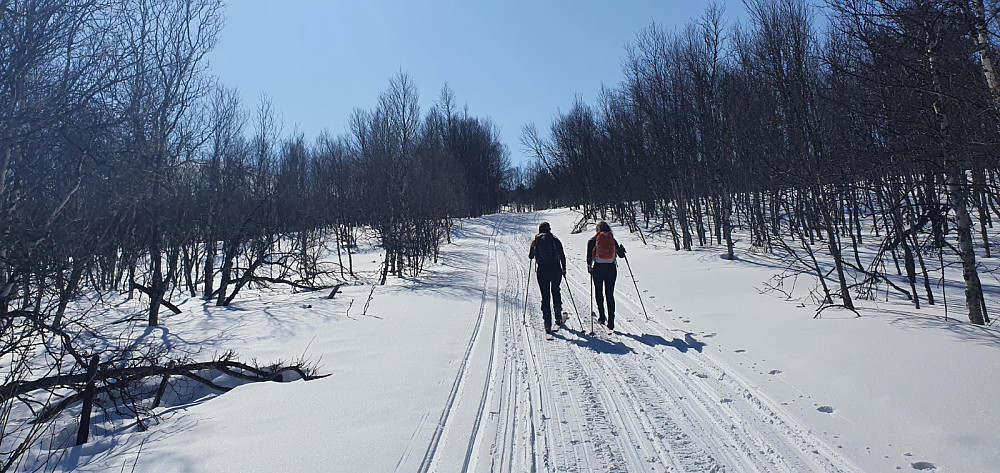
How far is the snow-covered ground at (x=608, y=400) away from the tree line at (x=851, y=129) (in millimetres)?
1591

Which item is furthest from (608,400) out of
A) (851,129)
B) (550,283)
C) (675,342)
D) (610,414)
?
(851,129)

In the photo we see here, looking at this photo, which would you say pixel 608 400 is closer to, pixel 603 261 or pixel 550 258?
pixel 550 258

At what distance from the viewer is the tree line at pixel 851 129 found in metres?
5.46

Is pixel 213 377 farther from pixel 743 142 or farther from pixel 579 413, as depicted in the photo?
pixel 743 142

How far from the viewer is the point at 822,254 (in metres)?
16.7

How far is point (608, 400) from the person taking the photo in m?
4.99

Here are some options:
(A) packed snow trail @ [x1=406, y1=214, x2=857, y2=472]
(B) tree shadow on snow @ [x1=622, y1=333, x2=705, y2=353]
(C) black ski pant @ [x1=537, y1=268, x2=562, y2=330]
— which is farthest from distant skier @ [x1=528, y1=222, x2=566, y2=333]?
(B) tree shadow on snow @ [x1=622, y1=333, x2=705, y2=353]

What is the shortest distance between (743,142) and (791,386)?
1188 cm

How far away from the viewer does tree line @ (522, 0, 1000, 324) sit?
17.9 feet

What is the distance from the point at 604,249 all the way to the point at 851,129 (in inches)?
196

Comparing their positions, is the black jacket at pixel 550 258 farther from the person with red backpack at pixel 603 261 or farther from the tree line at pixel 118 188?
the tree line at pixel 118 188

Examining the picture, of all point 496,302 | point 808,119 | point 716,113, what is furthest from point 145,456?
point 716,113

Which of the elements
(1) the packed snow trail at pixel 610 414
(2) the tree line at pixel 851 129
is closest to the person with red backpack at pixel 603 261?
(1) the packed snow trail at pixel 610 414

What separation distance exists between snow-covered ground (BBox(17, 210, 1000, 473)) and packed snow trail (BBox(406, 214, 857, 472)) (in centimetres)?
2
